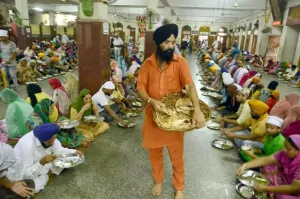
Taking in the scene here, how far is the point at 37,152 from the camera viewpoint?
2.03 meters

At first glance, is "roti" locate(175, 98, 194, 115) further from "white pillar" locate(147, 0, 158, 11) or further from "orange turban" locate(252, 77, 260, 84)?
"white pillar" locate(147, 0, 158, 11)

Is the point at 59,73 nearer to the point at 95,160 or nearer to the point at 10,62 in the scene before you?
the point at 10,62

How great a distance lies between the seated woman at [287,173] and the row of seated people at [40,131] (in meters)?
1.82

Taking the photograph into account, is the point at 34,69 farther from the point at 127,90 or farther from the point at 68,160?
the point at 68,160

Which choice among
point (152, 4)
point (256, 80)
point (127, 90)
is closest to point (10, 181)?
point (127, 90)

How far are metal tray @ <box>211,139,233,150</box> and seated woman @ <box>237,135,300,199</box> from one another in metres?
1.15

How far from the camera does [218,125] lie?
3729 mm

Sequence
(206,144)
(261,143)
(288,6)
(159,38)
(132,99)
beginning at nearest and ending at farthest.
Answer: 1. (159,38)
2. (261,143)
3. (206,144)
4. (132,99)
5. (288,6)

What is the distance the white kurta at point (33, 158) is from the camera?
1.94 metres

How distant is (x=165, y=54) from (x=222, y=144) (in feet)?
6.40

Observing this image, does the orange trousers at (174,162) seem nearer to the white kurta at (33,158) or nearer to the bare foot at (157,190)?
the bare foot at (157,190)

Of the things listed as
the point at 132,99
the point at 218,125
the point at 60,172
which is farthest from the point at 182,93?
the point at 132,99

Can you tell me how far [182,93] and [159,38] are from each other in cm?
48

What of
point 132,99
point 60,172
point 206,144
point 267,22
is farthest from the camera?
point 267,22
